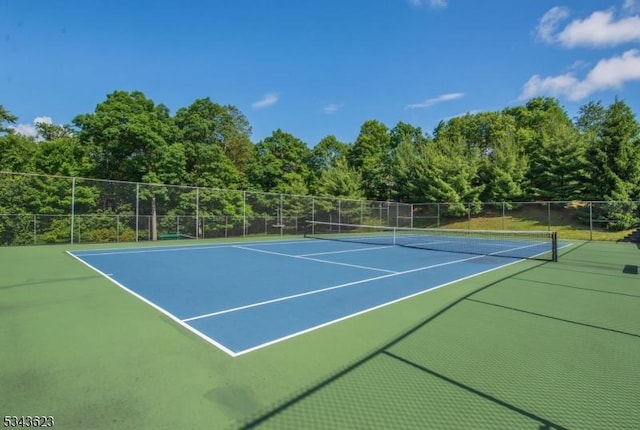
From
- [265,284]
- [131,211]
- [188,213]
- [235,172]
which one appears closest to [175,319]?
[265,284]

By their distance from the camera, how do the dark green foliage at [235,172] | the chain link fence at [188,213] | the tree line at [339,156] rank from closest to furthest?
the chain link fence at [188,213] → the dark green foliage at [235,172] → the tree line at [339,156]

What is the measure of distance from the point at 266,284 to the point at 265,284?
2cm

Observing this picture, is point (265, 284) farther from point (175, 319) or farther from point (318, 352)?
point (318, 352)

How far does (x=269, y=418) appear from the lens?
8.34ft

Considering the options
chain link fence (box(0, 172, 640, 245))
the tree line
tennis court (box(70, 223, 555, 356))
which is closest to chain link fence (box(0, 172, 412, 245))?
chain link fence (box(0, 172, 640, 245))

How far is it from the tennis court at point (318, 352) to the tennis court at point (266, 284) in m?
0.05

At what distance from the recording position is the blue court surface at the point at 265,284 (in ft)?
15.3

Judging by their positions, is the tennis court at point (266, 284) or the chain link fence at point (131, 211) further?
the chain link fence at point (131, 211)

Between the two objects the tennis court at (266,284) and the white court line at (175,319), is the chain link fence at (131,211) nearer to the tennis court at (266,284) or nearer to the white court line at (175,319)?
the tennis court at (266,284)

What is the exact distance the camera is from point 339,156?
144 feet

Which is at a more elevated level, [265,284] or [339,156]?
[339,156]

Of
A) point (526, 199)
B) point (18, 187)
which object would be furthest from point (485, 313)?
point (526, 199)

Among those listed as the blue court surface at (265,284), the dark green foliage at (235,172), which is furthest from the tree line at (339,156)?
the blue court surface at (265,284)

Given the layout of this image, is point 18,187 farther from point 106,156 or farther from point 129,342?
point 129,342
